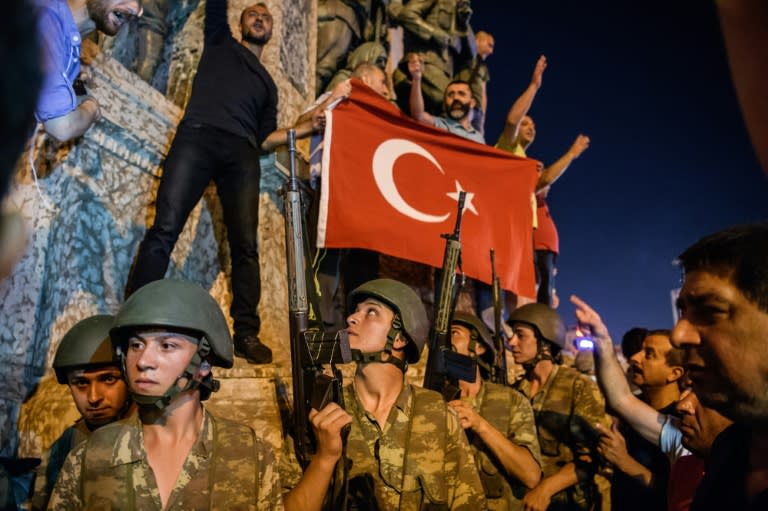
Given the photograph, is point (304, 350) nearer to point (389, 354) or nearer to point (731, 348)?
point (389, 354)

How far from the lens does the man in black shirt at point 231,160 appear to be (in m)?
4.05

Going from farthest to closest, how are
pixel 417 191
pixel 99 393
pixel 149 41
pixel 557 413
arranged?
1. pixel 149 41
2. pixel 417 191
3. pixel 557 413
4. pixel 99 393

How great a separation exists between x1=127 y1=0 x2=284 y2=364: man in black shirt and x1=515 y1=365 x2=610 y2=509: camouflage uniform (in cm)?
217

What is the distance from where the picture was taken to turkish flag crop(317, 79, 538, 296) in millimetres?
5277

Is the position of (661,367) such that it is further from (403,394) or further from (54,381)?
(54,381)

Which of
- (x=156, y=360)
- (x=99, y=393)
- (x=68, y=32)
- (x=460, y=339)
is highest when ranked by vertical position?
(x=68, y=32)

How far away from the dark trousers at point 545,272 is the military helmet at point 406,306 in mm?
5467

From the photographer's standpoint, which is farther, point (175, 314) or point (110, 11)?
point (110, 11)

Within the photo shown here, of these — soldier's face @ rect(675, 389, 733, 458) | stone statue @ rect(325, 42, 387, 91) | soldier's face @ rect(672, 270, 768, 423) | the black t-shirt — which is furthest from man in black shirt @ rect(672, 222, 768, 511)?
stone statue @ rect(325, 42, 387, 91)

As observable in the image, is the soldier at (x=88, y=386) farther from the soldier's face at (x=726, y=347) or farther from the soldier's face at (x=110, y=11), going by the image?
the soldier's face at (x=726, y=347)

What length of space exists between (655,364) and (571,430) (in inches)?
35.0

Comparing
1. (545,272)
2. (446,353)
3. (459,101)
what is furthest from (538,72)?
(446,353)

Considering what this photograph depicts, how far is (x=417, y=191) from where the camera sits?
19.1ft

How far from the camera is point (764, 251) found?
5.22 ft
